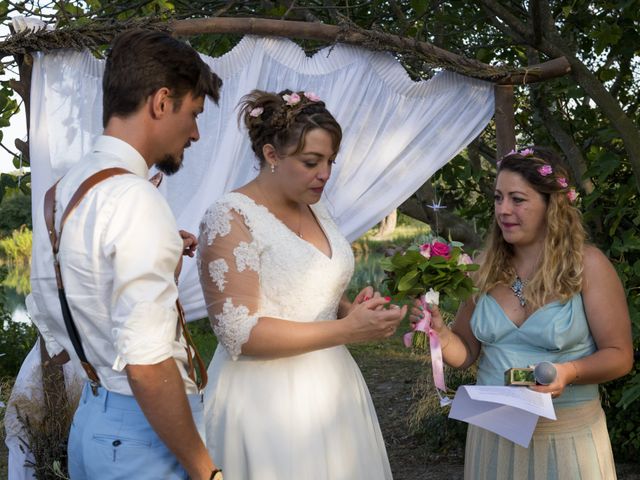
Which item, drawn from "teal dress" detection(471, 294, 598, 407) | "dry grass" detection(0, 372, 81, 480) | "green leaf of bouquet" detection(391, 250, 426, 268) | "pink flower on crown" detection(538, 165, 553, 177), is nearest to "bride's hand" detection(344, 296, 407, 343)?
"green leaf of bouquet" detection(391, 250, 426, 268)

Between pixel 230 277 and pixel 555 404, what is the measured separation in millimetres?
1166

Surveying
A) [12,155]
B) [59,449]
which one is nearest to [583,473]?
[59,449]

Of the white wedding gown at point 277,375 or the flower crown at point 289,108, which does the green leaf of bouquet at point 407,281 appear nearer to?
the white wedding gown at point 277,375

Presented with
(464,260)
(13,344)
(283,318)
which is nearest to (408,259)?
(464,260)

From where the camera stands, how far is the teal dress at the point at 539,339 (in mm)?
2725

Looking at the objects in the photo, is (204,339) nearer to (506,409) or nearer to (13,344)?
(13,344)

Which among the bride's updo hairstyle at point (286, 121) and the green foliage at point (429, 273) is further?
the bride's updo hairstyle at point (286, 121)

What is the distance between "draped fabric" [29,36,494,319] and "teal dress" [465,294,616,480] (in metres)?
0.97

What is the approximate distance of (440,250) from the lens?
103 inches

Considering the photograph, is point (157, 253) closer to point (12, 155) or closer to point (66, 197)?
point (66, 197)

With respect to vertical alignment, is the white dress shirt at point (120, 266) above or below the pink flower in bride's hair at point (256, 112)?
below

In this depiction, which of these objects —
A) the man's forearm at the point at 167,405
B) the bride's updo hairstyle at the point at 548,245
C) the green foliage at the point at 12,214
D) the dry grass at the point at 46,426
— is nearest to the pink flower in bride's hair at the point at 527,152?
the bride's updo hairstyle at the point at 548,245

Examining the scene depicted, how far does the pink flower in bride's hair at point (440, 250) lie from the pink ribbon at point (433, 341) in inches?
6.3

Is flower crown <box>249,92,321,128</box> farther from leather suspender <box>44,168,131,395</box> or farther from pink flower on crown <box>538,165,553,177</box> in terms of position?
leather suspender <box>44,168,131,395</box>
